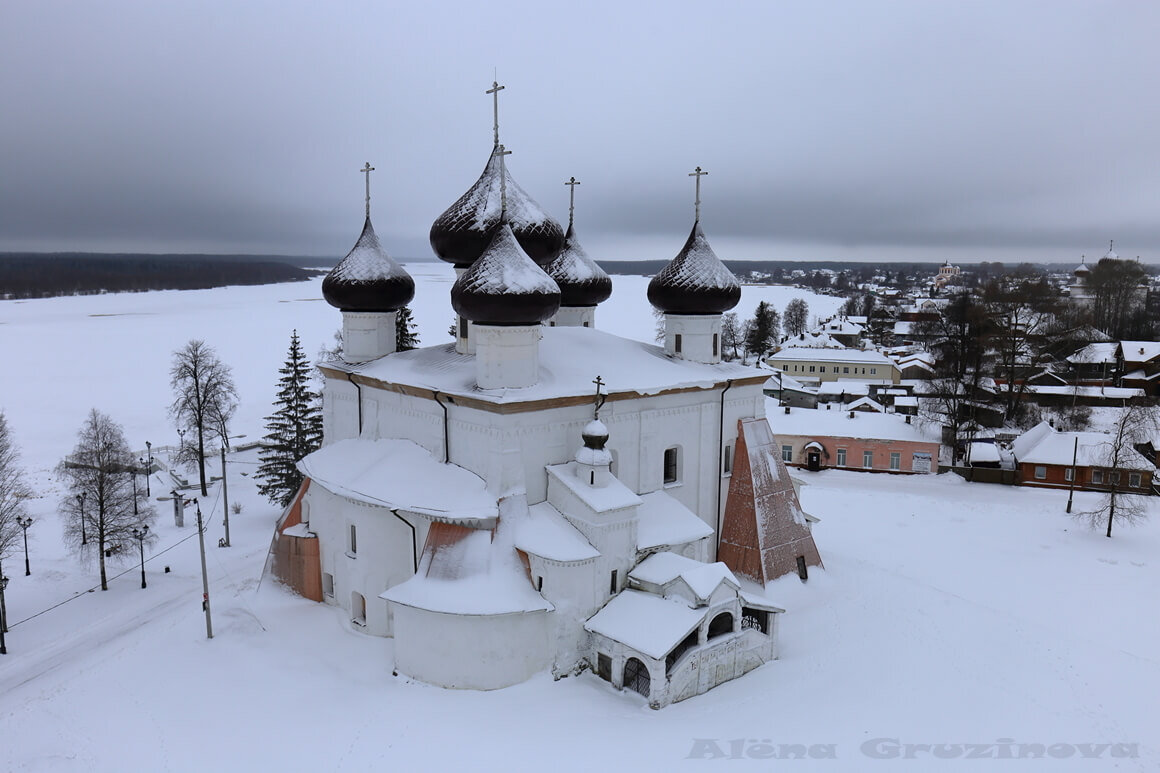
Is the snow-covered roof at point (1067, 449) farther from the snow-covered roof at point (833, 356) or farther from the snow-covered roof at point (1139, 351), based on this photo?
the snow-covered roof at point (1139, 351)

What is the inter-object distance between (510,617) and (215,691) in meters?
4.62

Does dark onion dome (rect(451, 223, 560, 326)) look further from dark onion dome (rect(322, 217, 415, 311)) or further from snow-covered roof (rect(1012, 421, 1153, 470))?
snow-covered roof (rect(1012, 421, 1153, 470))

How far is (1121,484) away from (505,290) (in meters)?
22.7

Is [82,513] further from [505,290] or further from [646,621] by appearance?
[646,621]

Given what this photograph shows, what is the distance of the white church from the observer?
11242 mm

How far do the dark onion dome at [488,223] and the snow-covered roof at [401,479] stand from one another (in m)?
3.95

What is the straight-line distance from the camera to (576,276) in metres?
17.7

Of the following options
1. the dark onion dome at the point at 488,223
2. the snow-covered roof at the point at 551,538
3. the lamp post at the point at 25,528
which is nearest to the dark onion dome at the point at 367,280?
the dark onion dome at the point at 488,223

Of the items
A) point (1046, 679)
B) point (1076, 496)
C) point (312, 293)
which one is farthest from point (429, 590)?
point (312, 293)

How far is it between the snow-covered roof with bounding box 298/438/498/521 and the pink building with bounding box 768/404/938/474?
17.1 m

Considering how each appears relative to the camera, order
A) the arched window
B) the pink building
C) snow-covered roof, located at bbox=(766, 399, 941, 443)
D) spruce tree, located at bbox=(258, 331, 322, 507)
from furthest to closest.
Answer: snow-covered roof, located at bbox=(766, 399, 941, 443)
the pink building
spruce tree, located at bbox=(258, 331, 322, 507)
the arched window

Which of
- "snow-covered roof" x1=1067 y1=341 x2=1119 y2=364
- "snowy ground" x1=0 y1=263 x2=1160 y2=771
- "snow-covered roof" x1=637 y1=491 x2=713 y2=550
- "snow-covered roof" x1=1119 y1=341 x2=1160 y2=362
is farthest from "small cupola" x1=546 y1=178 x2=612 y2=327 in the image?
"snow-covered roof" x1=1119 y1=341 x2=1160 y2=362

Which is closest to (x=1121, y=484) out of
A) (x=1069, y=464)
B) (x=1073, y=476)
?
(x=1069, y=464)

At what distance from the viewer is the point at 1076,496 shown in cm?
2444
